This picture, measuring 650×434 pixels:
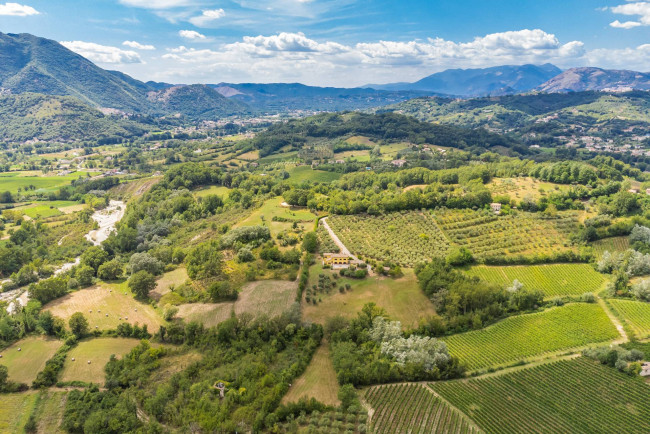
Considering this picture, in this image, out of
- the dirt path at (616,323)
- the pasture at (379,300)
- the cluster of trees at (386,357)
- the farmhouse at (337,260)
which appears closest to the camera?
the cluster of trees at (386,357)

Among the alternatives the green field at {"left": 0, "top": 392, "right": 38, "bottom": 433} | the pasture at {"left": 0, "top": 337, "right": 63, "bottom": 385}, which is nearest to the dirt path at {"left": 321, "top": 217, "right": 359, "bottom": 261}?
the pasture at {"left": 0, "top": 337, "right": 63, "bottom": 385}

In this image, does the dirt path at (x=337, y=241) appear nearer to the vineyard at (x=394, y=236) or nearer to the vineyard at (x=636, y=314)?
the vineyard at (x=394, y=236)

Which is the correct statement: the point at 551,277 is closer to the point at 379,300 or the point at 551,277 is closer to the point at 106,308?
the point at 379,300

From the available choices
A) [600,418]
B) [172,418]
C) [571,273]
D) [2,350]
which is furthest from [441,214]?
[2,350]

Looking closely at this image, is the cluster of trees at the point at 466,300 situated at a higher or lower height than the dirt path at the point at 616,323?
higher

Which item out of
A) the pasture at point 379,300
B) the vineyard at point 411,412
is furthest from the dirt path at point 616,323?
the vineyard at point 411,412

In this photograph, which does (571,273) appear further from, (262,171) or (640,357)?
(262,171)
